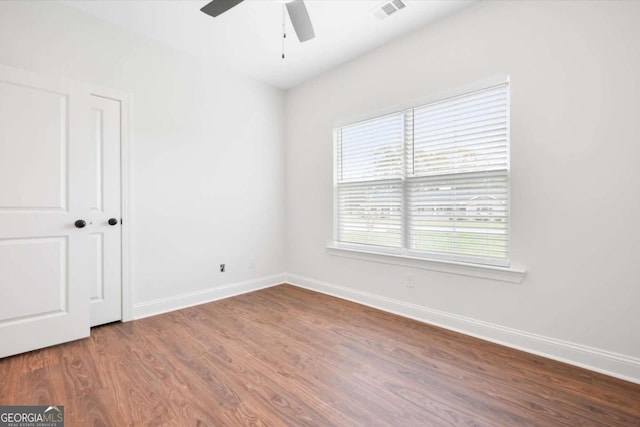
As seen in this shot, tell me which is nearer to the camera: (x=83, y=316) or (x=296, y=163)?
(x=83, y=316)

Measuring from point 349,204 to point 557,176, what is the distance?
82.7 inches

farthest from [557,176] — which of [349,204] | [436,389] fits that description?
[349,204]

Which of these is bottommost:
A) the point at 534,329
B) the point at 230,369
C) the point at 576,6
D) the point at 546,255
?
the point at 230,369

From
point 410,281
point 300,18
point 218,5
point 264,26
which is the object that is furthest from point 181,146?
point 410,281

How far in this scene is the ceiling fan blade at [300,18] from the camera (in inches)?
82.5

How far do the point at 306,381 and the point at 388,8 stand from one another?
315cm

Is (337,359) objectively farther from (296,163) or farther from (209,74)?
(209,74)

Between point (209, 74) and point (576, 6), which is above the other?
point (209, 74)

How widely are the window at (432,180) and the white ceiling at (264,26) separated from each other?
82 cm

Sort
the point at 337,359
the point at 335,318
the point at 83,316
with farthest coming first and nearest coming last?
the point at 335,318, the point at 83,316, the point at 337,359

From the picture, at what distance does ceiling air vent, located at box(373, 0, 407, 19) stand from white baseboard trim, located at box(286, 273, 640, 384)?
2.84m

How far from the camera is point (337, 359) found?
2260 millimetres

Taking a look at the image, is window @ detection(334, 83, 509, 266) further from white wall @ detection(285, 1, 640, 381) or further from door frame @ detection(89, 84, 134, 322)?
door frame @ detection(89, 84, 134, 322)

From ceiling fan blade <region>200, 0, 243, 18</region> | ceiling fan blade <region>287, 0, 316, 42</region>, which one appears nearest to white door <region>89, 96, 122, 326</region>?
ceiling fan blade <region>200, 0, 243, 18</region>
